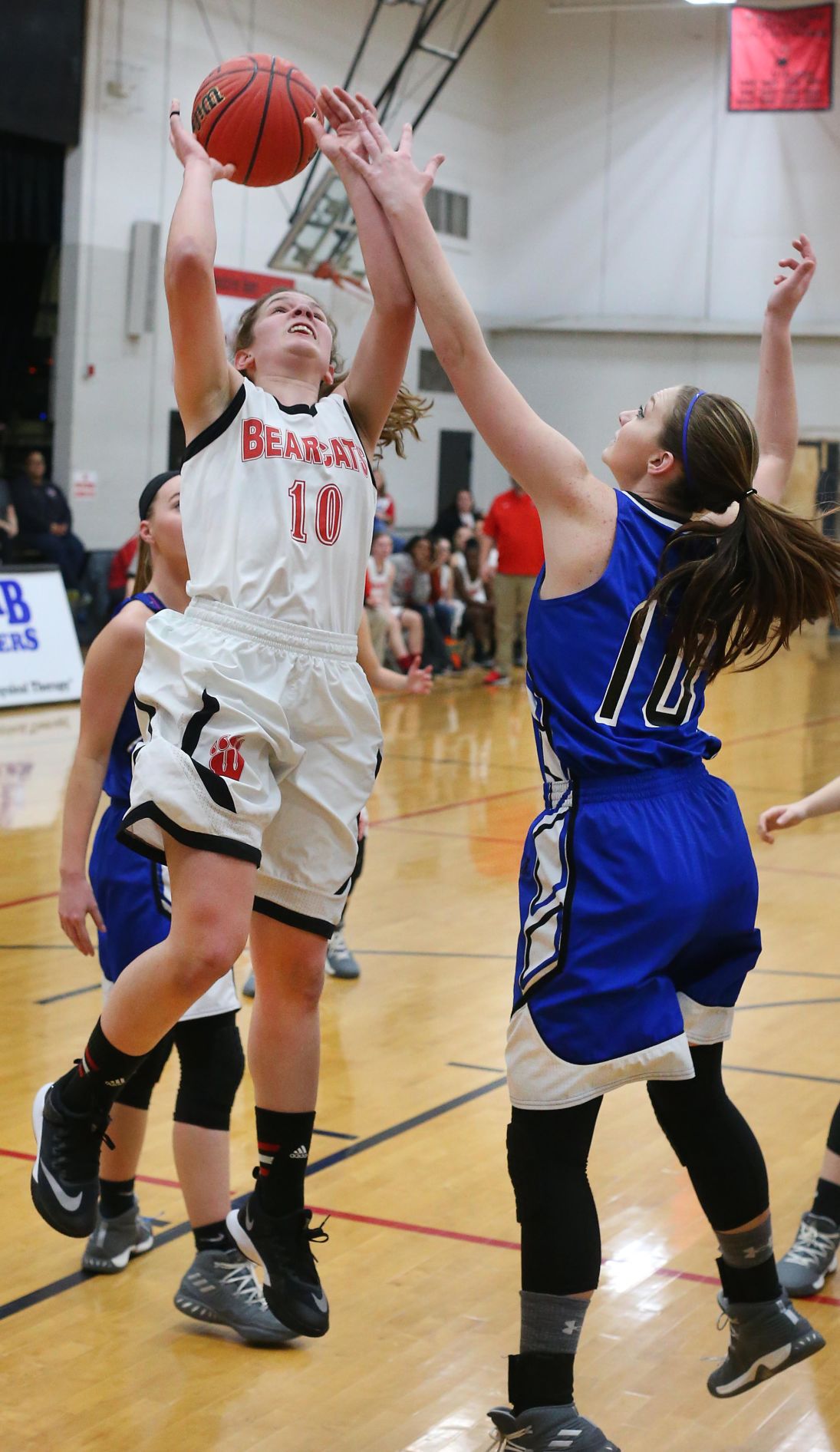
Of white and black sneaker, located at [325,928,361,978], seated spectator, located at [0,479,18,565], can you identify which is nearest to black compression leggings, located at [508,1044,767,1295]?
white and black sneaker, located at [325,928,361,978]

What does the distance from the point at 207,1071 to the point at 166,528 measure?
107 centimetres

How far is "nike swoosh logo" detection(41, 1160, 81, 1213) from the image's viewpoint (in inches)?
106

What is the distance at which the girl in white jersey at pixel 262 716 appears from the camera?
2.55 metres

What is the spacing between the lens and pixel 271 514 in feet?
8.66

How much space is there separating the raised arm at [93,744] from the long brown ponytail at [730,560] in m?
1.15

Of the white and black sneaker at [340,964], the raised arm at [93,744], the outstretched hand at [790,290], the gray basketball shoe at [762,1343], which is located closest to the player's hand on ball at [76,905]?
the raised arm at [93,744]

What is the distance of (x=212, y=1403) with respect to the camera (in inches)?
111

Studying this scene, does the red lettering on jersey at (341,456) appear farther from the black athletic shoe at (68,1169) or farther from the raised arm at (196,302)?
the black athletic shoe at (68,1169)

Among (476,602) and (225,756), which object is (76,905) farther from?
(476,602)

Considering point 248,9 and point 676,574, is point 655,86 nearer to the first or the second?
point 248,9

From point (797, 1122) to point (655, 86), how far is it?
1824 centimetres

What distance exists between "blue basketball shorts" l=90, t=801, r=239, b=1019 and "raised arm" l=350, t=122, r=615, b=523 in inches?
46.8

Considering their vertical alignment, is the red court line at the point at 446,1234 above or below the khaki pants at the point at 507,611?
below

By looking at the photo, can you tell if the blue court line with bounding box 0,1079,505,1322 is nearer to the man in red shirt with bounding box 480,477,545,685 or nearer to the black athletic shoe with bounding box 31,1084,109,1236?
the black athletic shoe with bounding box 31,1084,109,1236
